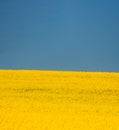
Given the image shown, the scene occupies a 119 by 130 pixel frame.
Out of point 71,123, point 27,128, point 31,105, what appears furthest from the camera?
point 31,105

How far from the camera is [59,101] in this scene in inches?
605

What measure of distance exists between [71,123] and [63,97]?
698cm

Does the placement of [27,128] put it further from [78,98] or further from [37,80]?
[37,80]

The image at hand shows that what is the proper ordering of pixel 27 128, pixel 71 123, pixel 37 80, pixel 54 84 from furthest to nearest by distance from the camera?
1. pixel 37 80
2. pixel 54 84
3. pixel 71 123
4. pixel 27 128

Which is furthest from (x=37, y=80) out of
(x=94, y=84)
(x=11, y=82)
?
(x=94, y=84)

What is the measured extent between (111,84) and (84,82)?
1.42 m

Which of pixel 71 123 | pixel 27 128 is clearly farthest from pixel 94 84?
pixel 27 128

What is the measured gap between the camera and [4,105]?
13.4m

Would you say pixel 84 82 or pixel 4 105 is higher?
pixel 84 82

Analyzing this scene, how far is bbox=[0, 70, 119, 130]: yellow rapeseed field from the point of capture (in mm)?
9109

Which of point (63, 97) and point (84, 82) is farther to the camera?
point (84, 82)

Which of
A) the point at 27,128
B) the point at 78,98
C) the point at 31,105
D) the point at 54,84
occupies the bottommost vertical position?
the point at 27,128

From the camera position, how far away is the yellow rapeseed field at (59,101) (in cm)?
911

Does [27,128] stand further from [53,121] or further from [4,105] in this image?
[4,105]
